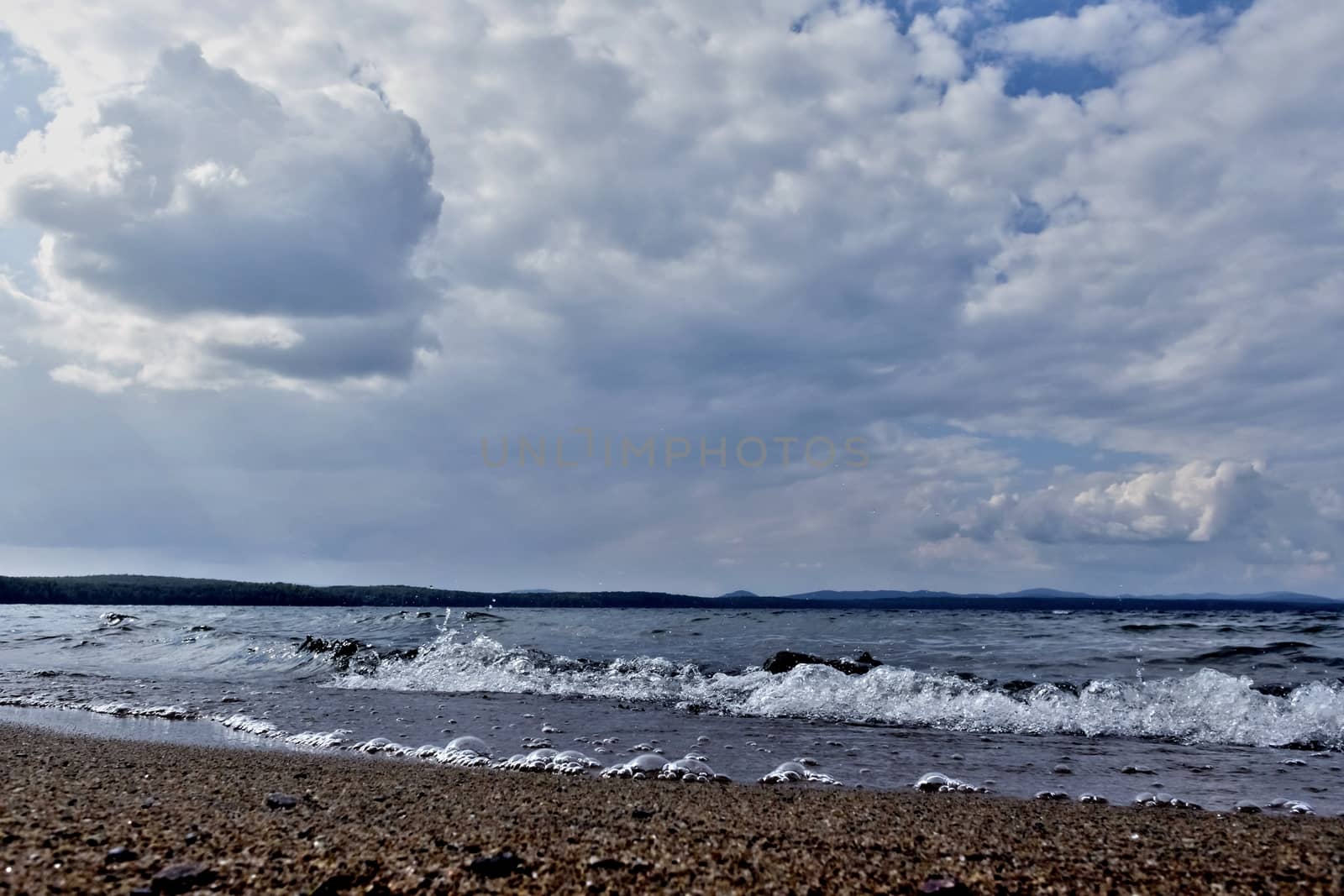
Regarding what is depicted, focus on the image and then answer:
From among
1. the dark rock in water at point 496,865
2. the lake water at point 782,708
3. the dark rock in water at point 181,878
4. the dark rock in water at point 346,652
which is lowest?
the dark rock in water at point 346,652

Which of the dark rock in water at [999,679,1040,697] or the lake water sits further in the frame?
the dark rock in water at [999,679,1040,697]

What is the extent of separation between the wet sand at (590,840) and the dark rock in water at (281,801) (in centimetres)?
4

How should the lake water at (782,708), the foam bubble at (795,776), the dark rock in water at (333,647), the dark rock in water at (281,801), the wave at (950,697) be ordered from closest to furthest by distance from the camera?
the dark rock in water at (281,801) < the foam bubble at (795,776) < the lake water at (782,708) < the wave at (950,697) < the dark rock in water at (333,647)

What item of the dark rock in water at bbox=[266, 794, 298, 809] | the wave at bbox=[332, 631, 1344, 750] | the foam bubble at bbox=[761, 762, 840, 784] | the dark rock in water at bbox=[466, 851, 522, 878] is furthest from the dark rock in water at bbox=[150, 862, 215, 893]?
the wave at bbox=[332, 631, 1344, 750]

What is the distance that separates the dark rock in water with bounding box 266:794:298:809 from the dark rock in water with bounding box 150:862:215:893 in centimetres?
182

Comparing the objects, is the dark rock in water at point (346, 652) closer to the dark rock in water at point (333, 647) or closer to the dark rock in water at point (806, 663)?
the dark rock in water at point (333, 647)

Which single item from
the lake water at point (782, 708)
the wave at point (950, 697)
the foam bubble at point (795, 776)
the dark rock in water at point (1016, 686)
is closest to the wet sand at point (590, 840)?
the foam bubble at point (795, 776)

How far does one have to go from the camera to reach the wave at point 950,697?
1105 cm

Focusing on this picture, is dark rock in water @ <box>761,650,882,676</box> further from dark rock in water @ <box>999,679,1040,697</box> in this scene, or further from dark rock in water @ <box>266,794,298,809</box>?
dark rock in water @ <box>266,794,298,809</box>

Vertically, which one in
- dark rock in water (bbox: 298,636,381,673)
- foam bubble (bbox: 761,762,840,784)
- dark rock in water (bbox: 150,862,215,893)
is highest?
dark rock in water (bbox: 150,862,215,893)

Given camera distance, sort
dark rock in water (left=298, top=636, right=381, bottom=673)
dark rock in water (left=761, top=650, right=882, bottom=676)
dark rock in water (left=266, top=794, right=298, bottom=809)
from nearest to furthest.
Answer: dark rock in water (left=266, top=794, right=298, bottom=809) → dark rock in water (left=761, top=650, right=882, bottom=676) → dark rock in water (left=298, top=636, right=381, bottom=673)

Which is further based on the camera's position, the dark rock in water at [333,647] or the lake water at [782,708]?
the dark rock in water at [333,647]

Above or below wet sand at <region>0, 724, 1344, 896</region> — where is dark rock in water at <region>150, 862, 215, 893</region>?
above

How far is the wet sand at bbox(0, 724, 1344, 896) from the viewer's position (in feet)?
12.5
